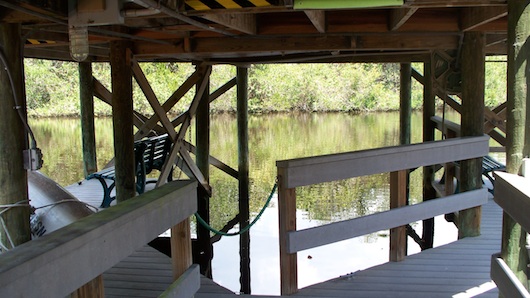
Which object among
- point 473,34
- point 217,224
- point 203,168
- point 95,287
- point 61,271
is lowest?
point 217,224

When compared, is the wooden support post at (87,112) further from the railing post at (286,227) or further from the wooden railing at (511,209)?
the wooden railing at (511,209)

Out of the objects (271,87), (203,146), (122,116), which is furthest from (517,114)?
(271,87)

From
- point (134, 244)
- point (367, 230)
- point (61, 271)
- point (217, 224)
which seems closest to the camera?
point (61, 271)

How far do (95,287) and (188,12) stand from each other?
240 centimetres

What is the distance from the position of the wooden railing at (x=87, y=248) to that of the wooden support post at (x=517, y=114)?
1.72 meters

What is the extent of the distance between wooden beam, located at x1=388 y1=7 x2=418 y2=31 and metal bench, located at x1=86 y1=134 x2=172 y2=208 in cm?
396

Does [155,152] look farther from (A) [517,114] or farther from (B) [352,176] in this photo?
(A) [517,114]

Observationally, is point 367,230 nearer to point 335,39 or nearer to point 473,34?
point 473,34

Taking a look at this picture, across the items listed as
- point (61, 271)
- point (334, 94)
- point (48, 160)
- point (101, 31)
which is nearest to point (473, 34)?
point (101, 31)

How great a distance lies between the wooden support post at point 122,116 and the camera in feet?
20.1

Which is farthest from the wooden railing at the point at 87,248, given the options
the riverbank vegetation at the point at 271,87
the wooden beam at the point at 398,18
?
the riverbank vegetation at the point at 271,87

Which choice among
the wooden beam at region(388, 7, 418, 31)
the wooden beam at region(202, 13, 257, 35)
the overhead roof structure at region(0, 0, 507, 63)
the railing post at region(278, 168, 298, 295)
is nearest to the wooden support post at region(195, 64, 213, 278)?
the overhead roof structure at region(0, 0, 507, 63)

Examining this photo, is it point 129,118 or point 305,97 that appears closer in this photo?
point 129,118

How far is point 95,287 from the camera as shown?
1.96m
